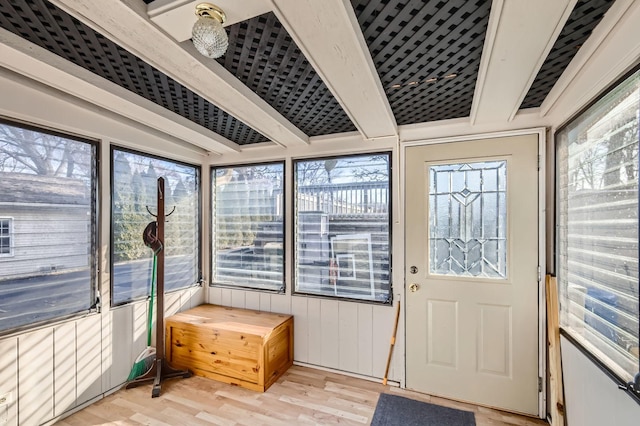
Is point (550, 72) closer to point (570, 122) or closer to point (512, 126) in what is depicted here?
point (570, 122)

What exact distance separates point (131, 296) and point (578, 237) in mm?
3369

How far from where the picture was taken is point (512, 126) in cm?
213

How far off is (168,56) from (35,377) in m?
2.23

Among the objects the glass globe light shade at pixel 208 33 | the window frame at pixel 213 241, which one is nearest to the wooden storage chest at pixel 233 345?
the window frame at pixel 213 241

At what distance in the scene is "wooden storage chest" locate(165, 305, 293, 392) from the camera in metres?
2.39

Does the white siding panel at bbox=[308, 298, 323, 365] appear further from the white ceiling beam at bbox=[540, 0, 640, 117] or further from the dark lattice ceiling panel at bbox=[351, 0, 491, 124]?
the white ceiling beam at bbox=[540, 0, 640, 117]

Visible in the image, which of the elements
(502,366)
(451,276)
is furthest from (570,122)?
(502,366)

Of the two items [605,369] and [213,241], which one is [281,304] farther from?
[605,369]

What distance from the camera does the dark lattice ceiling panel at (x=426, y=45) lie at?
3.58ft

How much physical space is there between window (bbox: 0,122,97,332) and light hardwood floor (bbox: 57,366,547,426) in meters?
0.82

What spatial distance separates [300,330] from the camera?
9.18ft

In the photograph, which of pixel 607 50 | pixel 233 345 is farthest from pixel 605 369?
pixel 233 345

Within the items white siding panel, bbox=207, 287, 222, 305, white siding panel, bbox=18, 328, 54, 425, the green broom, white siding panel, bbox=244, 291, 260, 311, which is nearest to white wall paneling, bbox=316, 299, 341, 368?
white siding panel, bbox=244, 291, 260, 311

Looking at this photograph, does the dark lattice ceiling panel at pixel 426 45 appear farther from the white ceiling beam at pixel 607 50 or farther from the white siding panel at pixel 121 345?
the white siding panel at pixel 121 345
